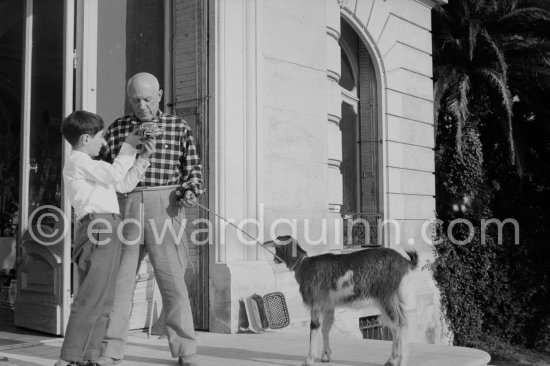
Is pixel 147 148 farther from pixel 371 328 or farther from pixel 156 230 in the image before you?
pixel 371 328

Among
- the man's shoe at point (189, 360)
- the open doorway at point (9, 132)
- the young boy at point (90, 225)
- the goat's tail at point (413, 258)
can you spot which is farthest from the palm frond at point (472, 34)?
the young boy at point (90, 225)

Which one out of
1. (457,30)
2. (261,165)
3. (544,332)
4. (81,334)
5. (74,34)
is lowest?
(544,332)

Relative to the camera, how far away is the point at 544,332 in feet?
50.4

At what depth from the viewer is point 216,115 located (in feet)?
24.1

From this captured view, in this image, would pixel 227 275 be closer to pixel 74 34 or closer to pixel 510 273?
pixel 74 34

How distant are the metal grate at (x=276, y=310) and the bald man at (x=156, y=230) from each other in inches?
86.6

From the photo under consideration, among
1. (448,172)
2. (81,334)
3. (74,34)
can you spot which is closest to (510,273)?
(448,172)

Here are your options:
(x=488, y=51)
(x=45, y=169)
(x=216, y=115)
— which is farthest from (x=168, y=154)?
(x=488, y=51)

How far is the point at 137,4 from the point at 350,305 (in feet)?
15.1

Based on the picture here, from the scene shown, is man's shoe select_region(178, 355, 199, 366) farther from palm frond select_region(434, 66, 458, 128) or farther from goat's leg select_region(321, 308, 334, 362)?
palm frond select_region(434, 66, 458, 128)

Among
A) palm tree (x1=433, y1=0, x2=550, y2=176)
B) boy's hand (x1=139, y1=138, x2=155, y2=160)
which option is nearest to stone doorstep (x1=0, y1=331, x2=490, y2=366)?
boy's hand (x1=139, y1=138, x2=155, y2=160)

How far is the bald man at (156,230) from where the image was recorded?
16.5ft

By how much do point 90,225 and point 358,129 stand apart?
798 centimetres

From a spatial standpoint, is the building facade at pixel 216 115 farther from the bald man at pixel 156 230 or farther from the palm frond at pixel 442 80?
the palm frond at pixel 442 80
